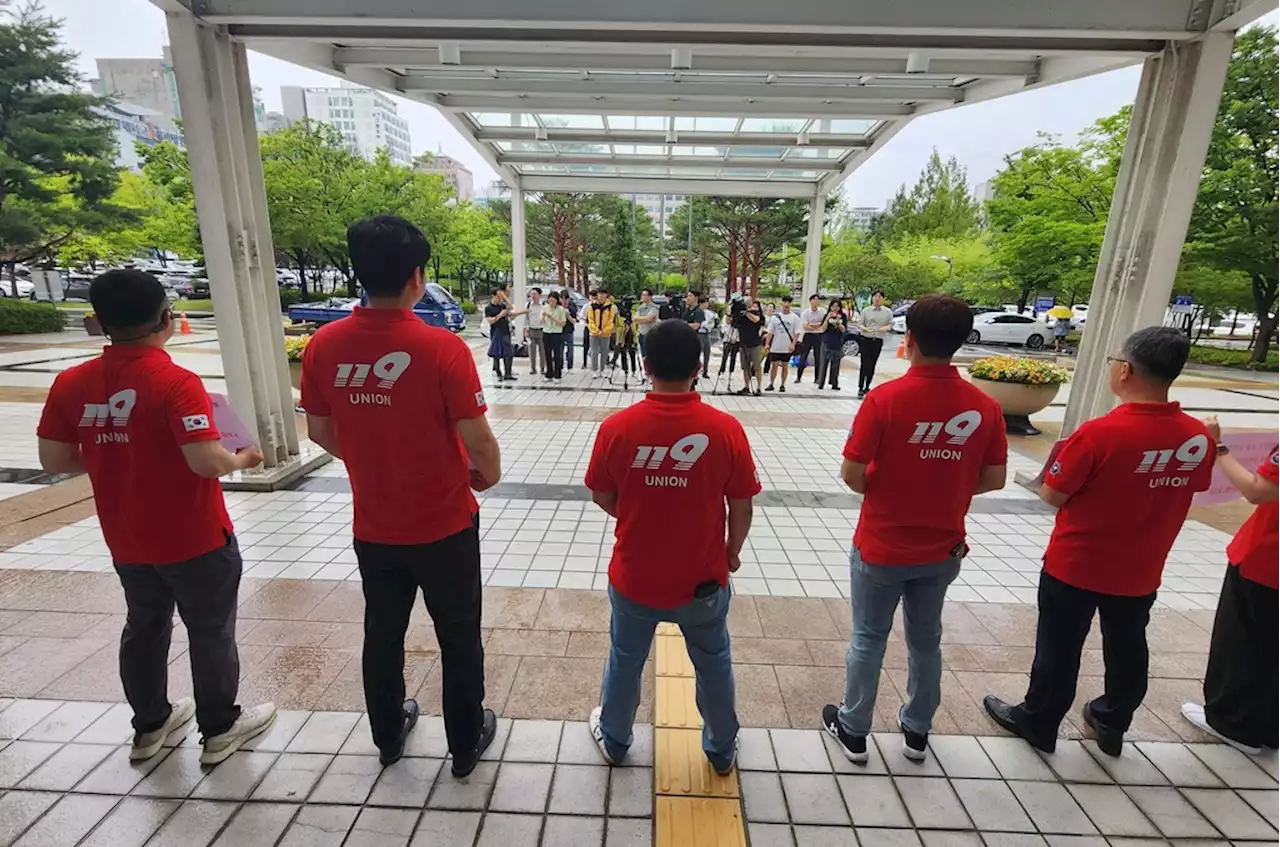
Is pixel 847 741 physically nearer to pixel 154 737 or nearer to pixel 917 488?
pixel 917 488

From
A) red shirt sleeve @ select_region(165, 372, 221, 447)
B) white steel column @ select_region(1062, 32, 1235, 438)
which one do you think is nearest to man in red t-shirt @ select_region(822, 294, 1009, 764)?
red shirt sleeve @ select_region(165, 372, 221, 447)

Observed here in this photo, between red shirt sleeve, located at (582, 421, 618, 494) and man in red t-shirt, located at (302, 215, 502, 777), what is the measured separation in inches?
13.5

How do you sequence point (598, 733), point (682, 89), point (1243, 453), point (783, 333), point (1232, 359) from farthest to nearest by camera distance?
point (1232, 359) < point (783, 333) < point (682, 89) < point (598, 733) < point (1243, 453)

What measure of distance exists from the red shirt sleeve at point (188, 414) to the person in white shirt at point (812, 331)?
30.8 feet

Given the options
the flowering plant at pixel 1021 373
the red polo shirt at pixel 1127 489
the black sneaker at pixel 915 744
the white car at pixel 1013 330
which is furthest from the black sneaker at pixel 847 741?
the white car at pixel 1013 330

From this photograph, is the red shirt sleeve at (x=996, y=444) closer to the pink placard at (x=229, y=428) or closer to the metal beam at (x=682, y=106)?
the pink placard at (x=229, y=428)

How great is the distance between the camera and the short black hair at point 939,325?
1923 mm

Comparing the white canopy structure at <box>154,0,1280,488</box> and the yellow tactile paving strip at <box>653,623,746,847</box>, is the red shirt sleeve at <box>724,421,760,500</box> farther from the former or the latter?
the white canopy structure at <box>154,0,1280,488</box>

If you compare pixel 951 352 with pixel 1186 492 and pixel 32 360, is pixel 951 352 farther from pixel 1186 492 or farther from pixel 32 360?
pixel 32 360

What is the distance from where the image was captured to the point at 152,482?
1.93 meters

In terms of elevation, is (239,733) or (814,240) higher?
(814,240)

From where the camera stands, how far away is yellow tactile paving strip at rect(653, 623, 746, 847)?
1.95m

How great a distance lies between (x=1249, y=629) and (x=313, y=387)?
348 centimetres

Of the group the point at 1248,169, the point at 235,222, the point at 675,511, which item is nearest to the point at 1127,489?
the point at 675,511
